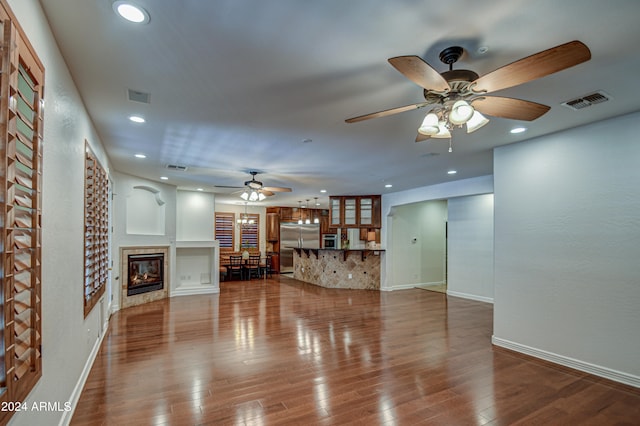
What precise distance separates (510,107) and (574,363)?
311 cm

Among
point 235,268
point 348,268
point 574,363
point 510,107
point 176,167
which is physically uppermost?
point 176,167

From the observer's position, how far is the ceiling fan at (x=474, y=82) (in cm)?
159

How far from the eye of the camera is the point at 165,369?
339cm

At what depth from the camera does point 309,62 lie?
216 centimetres

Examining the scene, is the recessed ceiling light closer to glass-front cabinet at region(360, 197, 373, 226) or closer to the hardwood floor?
the hardwood floor

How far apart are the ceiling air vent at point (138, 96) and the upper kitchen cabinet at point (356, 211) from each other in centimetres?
658

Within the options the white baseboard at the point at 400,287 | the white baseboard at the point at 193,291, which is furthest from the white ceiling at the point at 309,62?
the white baseboard at the point at 400,287

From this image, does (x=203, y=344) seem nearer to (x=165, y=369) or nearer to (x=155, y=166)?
(x=165, y=369)

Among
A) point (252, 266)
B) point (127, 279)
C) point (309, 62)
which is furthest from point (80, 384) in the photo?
point (252, 266)

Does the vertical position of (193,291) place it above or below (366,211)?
below

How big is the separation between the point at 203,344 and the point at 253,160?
2.78 metres

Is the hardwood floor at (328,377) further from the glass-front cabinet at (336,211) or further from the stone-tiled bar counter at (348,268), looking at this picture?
the glass-front cabinet at (336,211)

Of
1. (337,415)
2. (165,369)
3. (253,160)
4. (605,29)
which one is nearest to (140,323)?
(165,369)

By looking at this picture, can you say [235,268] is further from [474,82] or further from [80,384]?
[474,82]
